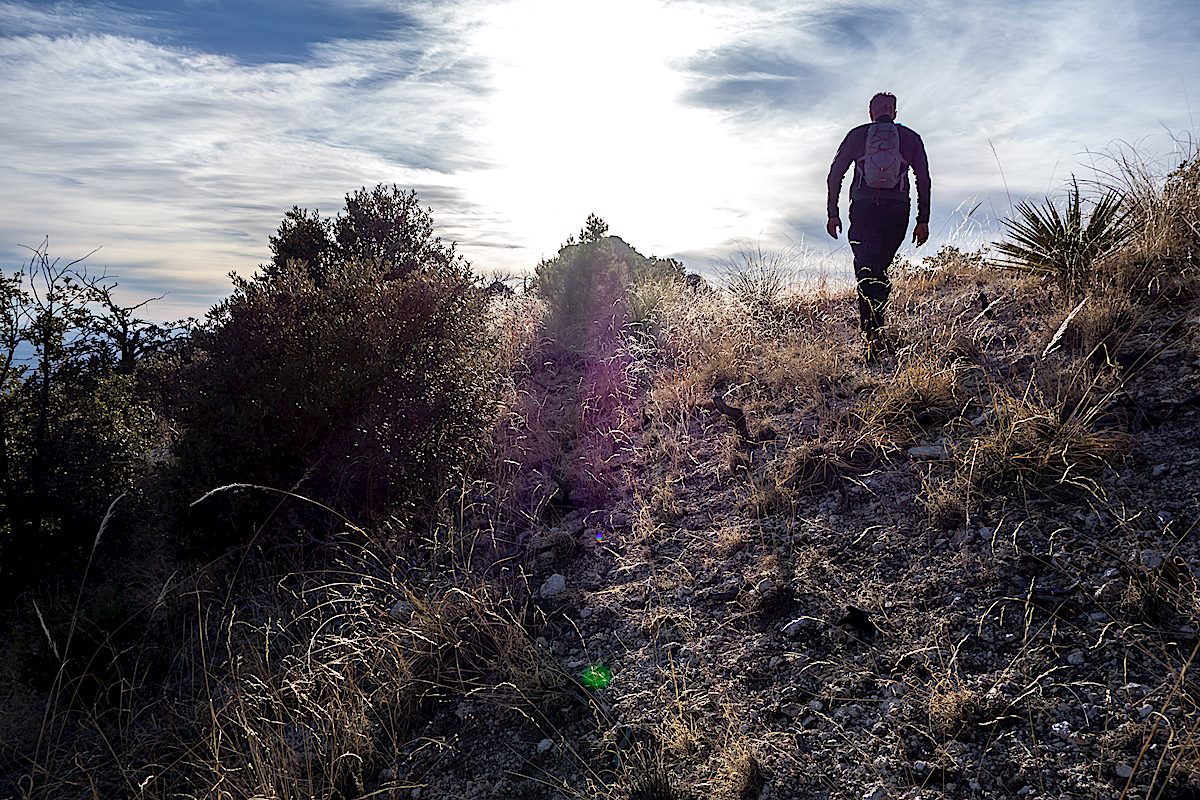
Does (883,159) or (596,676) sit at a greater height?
(883,159)

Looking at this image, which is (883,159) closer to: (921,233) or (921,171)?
(921,171)

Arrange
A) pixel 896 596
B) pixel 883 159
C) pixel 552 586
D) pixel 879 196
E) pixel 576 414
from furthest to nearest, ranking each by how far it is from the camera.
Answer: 1. pixel 576 414
2. pixel 879 196
3. pixel 883 159
4. pixel 552 586
5. pixel 896 596

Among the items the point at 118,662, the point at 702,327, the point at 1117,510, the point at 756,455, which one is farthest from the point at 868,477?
the point at 118,662

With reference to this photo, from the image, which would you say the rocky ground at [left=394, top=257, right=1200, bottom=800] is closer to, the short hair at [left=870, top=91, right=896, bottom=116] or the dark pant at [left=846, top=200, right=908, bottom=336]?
the dark pant at [left=846, top=200, right=908, bottom=336]

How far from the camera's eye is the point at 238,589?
4.82 metres

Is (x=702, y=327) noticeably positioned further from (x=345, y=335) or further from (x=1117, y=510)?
(x=1117, y=510)

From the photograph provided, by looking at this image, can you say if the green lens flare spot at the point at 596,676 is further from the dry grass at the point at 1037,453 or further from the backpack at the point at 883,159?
the backpack at the point at 883,159

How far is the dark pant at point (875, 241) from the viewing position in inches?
227

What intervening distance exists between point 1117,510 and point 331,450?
4.27 metres

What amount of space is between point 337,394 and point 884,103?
471 cm

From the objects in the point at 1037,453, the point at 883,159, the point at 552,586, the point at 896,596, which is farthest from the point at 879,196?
the point at 552,586

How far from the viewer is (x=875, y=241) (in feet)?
19.2

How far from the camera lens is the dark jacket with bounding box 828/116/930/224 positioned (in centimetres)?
580

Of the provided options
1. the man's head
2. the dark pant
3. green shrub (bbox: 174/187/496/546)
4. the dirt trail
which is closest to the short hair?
the man's head
